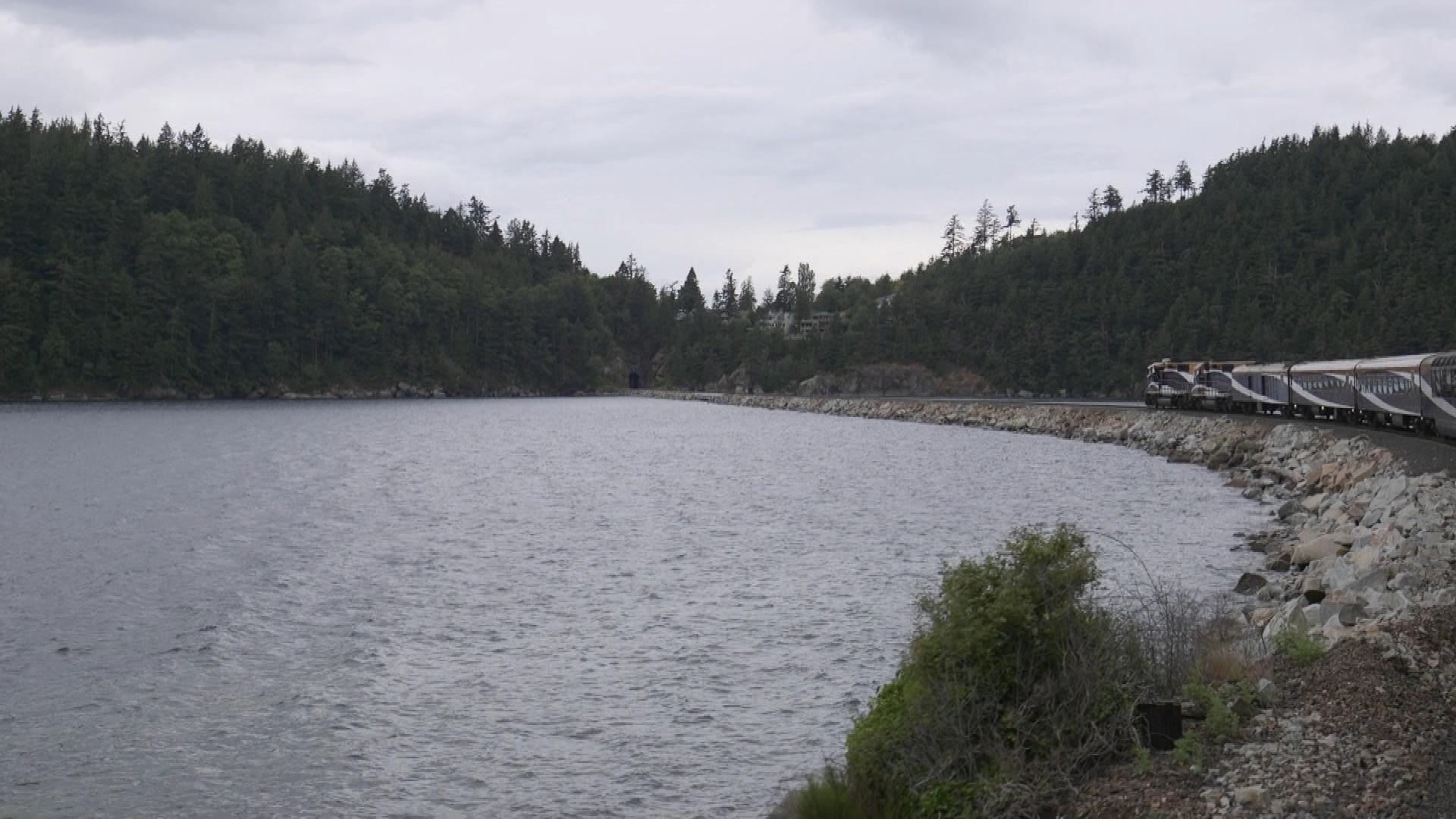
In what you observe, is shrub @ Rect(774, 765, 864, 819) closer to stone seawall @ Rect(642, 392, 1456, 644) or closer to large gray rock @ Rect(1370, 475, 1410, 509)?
stone seawall @ Rect(642, 392, 1456, 644)

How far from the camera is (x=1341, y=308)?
130000 mm

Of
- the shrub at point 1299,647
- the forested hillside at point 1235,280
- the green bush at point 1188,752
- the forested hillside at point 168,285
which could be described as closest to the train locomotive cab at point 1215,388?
the forested hillside at point 1235,280

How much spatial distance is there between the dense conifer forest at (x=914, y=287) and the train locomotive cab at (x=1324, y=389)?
72719mm

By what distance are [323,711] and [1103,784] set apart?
1044 centimetres

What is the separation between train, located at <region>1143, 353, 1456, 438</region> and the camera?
36906mm

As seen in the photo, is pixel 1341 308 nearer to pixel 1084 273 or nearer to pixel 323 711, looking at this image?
pixel 1084 273

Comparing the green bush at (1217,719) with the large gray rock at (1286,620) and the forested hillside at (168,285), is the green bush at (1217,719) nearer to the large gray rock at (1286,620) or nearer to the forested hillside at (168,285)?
the large gray rock at (1286,620)

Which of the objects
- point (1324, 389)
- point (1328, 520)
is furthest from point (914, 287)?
point (1328, 520)

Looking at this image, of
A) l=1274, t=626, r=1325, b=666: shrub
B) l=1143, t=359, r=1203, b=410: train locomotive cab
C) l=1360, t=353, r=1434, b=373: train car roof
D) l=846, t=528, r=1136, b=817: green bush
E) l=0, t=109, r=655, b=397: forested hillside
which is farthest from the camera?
l=0, t=109, r=655, b=397: forested hillside

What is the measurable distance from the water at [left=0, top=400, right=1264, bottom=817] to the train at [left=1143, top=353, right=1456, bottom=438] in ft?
21.3

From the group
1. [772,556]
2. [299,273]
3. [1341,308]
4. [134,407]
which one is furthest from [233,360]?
[772,556]

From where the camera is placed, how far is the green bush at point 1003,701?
32.5ft

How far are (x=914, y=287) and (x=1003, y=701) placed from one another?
179 m

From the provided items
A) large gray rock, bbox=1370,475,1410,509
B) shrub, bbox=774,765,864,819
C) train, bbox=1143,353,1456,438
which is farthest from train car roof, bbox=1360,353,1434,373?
A: shrub, bbox=774,765,864,819
